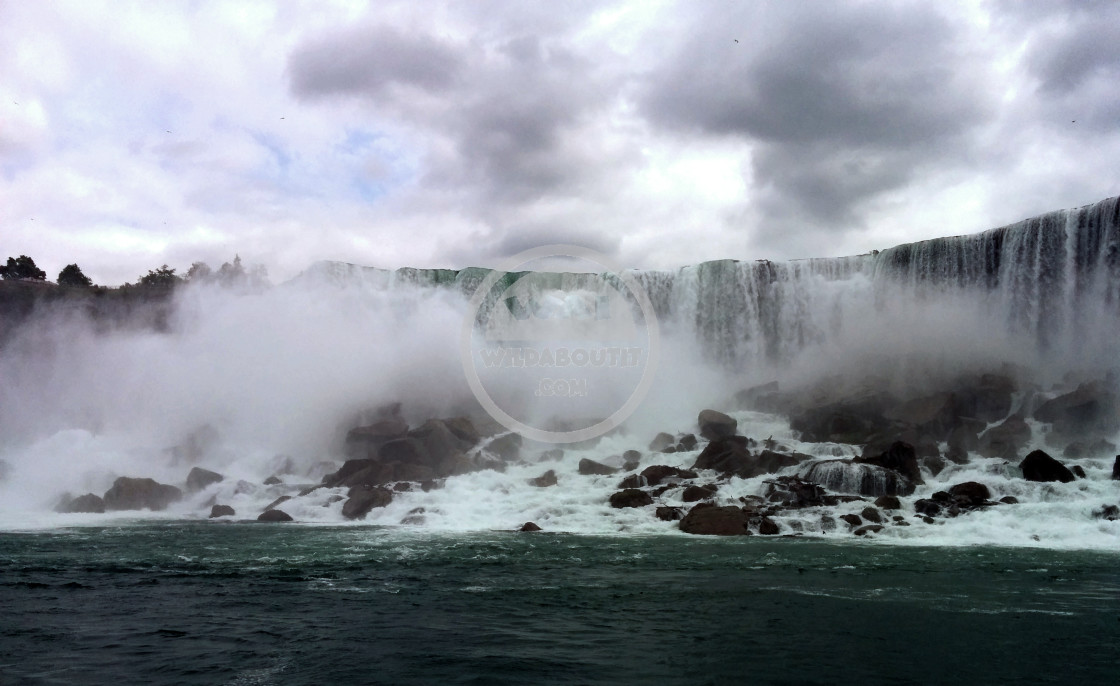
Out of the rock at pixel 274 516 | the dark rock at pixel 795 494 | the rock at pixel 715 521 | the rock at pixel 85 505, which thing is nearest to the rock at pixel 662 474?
the dark rock at pixel 795 494

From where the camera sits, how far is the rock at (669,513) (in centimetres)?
2260

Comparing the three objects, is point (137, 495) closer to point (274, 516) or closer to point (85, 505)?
point (85, 505)

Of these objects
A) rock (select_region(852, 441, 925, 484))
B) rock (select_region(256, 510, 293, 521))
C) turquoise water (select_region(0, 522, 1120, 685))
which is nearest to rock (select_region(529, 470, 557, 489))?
rock (select_region(256, 510, 293, 521))

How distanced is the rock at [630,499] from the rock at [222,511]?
1276 centimetres

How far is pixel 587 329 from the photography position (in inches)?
1879

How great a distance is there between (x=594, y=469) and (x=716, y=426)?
21.3 ft

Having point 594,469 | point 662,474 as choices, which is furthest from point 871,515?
point 594,469

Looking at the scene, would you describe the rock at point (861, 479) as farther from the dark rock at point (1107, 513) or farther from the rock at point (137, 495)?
the rock at point (137, 495)

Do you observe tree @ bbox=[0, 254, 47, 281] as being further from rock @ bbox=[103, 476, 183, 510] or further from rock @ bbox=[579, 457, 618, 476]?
rock @ bbox=[579, 457, 618, 476]

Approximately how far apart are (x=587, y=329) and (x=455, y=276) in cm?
916

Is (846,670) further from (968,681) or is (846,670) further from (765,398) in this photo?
(765,398)

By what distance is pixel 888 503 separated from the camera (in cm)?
2214

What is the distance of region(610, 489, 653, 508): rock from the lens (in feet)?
78.7

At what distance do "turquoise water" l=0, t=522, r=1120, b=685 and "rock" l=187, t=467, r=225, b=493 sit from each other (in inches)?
450
